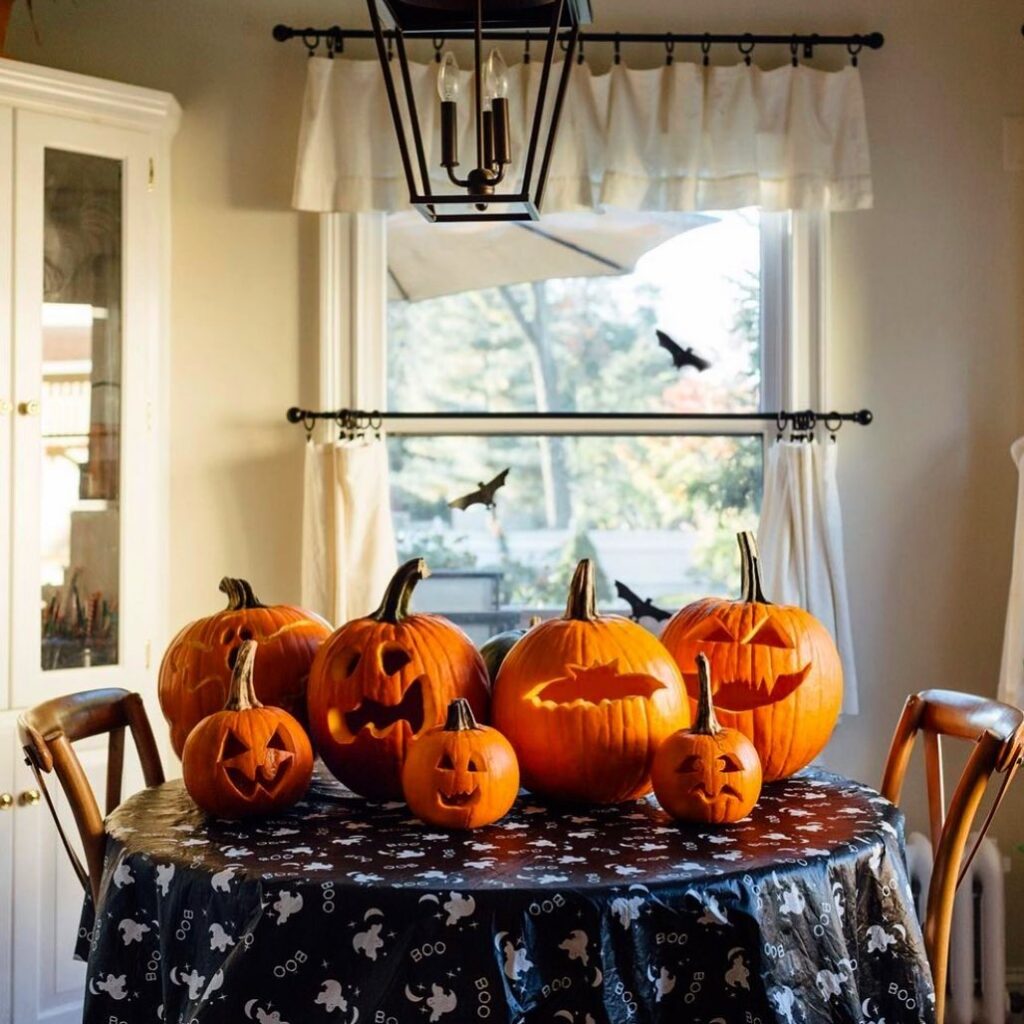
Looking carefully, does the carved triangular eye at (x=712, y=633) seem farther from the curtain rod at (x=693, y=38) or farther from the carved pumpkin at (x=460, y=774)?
the curtain rod at (x=693, y=38)

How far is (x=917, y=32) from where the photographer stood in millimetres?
3271

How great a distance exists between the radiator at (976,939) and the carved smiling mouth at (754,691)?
4.60ft

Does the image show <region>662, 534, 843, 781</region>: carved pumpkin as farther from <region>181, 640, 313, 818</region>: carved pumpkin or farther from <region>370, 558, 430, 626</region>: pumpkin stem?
<region>181, 640, 313, 818</region>: carved pumpkin

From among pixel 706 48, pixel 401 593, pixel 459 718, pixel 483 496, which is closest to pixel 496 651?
pixel 401 593

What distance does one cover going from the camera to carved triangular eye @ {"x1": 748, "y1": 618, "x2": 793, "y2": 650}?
1776mm

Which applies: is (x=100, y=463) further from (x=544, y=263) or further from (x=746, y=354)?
(x=746, y=354)

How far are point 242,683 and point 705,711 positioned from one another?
1.88ft

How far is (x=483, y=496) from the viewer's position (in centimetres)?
329

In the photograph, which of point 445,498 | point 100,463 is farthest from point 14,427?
point 445,498

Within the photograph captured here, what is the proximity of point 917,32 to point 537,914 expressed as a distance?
2.73 meters

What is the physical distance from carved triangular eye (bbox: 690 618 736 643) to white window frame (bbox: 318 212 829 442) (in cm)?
155

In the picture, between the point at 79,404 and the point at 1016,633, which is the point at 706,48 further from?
the point at 79,404

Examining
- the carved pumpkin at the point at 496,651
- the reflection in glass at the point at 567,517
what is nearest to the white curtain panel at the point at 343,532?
the reflection in glass at the point at 567,517

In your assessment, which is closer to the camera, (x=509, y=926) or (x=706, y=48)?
(x=509, y=926)
